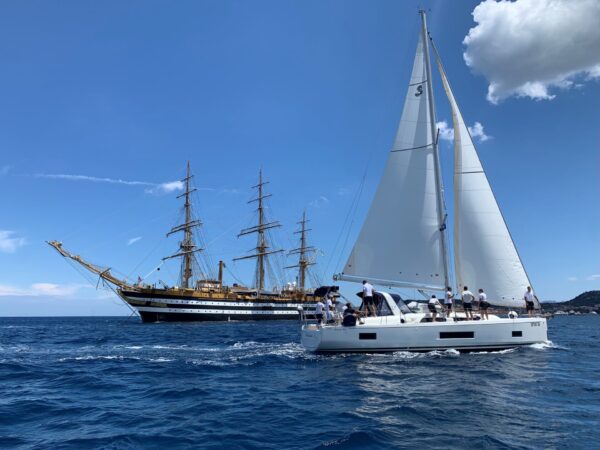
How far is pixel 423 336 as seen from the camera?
17.7 metres

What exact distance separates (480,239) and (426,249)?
7.84 ft

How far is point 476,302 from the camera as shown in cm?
1934

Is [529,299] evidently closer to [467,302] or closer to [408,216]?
[467,302]

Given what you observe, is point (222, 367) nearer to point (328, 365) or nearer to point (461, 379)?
point (328, 365)

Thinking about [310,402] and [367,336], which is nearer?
[310,402]

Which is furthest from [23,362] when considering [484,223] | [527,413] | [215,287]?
[215,287]

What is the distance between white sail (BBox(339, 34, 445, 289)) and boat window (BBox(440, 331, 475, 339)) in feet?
8.68

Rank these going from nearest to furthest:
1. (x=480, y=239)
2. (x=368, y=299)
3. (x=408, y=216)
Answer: (x=368, y=299)
(x=480, y=239)
(x=408, y=216)

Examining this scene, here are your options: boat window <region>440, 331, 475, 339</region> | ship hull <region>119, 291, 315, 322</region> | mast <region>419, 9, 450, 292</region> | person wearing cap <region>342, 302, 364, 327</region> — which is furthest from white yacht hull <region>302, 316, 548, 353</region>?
ship hull <region>119, 291, 315, 322</region>

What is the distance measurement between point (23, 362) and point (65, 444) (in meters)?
12.9

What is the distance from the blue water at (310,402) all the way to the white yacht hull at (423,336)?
1.54ft

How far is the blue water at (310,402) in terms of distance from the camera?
7922mm

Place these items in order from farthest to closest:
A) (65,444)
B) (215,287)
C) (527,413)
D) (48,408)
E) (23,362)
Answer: (215,287), (23,362), (48,408), (527,413), (65,444)

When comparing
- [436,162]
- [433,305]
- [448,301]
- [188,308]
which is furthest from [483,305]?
[188,308]
